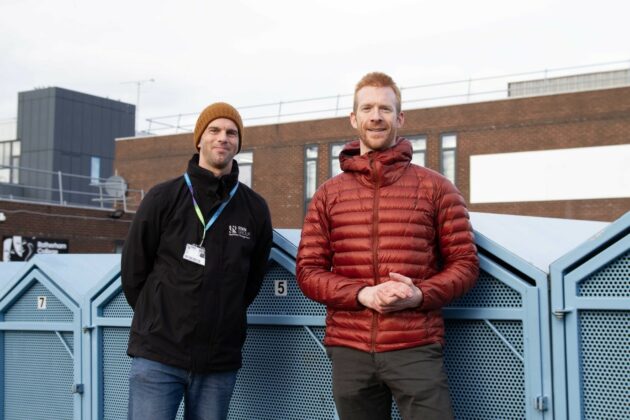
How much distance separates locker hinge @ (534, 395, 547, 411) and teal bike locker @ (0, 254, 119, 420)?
9.82 feet

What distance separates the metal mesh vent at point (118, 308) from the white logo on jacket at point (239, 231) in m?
1.48

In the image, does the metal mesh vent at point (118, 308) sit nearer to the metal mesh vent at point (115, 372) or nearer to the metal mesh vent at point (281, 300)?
the metal mesh vent at point (115, 372)

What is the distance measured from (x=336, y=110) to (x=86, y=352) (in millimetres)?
25576

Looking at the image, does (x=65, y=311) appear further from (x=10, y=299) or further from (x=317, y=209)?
(x=317, y=209)

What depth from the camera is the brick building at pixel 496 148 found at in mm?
25188

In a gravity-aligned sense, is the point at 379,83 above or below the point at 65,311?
above

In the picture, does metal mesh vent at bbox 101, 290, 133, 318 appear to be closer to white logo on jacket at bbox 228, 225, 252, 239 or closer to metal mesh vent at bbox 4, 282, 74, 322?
metal mesh vent at bbox 4, 282, 74, 322

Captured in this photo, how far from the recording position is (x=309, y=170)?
31.0 metres

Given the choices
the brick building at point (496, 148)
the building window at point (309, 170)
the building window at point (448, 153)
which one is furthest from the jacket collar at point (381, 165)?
the building window at point (309, 170)

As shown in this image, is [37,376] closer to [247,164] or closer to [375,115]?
[375,115]

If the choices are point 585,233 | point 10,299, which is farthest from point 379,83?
point 10,299

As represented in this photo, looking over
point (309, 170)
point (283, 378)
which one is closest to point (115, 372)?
point (283, 378)

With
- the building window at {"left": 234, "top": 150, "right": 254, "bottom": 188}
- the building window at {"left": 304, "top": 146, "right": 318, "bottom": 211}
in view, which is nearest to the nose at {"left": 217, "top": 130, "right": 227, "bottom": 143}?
the building window at {"left": 304, "top": 146, "right": 318, "bottom": 211}

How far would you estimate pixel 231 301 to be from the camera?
3857mm
